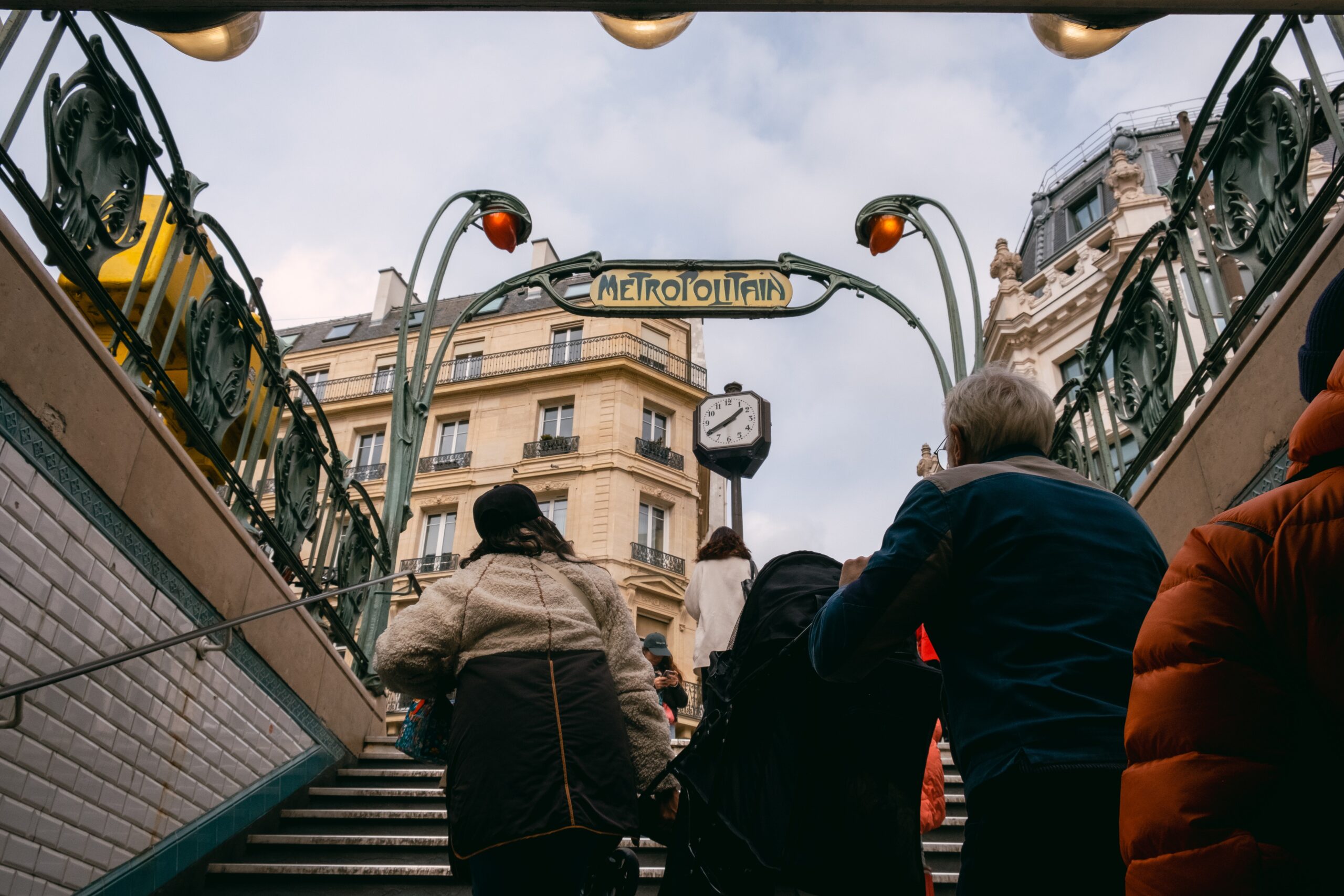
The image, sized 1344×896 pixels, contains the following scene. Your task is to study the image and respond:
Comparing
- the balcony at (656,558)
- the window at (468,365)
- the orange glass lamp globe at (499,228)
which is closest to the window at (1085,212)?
the balcony at (656,558)

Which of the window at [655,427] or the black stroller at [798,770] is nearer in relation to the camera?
the black stroller at [798,770]

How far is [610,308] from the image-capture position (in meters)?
7.73

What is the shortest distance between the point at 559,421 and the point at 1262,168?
28.0 metres

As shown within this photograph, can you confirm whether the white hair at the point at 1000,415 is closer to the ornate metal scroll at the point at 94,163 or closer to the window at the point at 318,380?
the ornate metal scroll at the point at 94,163

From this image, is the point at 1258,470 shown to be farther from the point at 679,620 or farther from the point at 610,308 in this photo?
the point at 679,620

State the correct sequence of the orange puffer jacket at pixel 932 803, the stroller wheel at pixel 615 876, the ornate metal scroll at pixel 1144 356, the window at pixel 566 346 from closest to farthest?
the stroller wheel at pixel 615 876 → the orange puffer jacket at pixel 932 803 → the ornate metal scroll at pixel 1144 356 → the window at pixel 566 346

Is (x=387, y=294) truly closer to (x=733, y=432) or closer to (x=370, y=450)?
(x=370, y=450)

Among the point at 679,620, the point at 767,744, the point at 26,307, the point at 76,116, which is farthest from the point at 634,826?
the point at 679,620

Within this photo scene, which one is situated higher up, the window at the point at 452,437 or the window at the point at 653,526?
the window at the point at 452,437

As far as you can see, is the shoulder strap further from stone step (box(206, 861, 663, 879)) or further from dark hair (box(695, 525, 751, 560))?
dark hair (box(695, 525, 751, 560))

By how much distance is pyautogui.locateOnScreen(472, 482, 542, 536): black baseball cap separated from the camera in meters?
3.10

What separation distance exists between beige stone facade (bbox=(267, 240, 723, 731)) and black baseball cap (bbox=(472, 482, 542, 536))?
77.9 ft

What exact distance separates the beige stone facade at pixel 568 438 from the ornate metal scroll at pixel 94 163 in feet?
75.7

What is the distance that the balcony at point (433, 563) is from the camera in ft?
94.1
